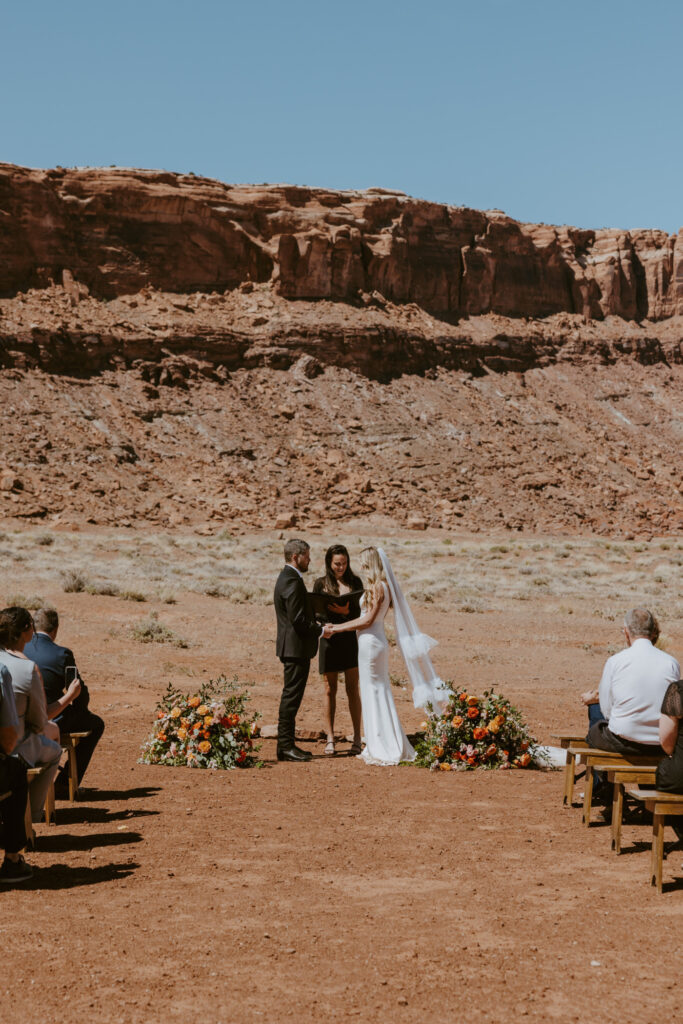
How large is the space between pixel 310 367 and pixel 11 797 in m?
59.9

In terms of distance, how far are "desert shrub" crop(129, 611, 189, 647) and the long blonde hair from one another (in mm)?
8931

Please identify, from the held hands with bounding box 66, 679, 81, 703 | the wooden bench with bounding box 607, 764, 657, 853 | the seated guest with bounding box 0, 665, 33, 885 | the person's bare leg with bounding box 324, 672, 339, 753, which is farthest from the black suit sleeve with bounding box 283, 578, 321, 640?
the seated guest with bounding box 0, 665, 33, 885

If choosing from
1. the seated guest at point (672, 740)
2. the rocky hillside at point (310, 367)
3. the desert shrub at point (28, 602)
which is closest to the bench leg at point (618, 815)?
the seated guest at point (672, 740)

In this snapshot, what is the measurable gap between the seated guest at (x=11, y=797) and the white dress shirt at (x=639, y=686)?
385 centimetres

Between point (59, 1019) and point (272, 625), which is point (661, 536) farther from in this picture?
point (59, 1019)

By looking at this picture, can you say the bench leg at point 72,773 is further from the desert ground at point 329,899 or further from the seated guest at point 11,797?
the seated guest at point 11,797

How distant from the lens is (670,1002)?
14.5 feet

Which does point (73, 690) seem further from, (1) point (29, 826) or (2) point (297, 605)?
(2) point (297, 605)

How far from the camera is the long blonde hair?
9.80m

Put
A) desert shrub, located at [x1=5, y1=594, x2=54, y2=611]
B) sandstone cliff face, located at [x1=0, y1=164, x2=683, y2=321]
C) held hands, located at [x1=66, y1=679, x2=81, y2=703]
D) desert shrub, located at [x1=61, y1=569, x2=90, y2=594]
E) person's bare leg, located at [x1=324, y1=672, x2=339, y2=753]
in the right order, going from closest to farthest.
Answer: held hands, located at [x1=66, y1=679, x2=81, y2=703], person's bare leg, located at [x1=324, y1=672, x2=339, y2=753], desert shrub, located at [x1=5, y1=594, x2=54, y2=611], desert shrub, located at [x1=61, y1=569, x2=90, y2=594], sandstone cliff face, located at [x1=0, y1=164, x2=683, y2=321]

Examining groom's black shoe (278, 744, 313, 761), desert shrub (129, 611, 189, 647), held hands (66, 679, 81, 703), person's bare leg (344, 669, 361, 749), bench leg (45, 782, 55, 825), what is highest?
held hands (66, 679, 81, 703)

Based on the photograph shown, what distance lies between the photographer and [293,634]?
392 inches

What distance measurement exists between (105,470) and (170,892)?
157 ft

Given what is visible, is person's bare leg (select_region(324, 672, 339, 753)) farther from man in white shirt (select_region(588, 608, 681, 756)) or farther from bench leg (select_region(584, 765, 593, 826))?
man in white shirt (select_region(588, 608, 681, 756))
